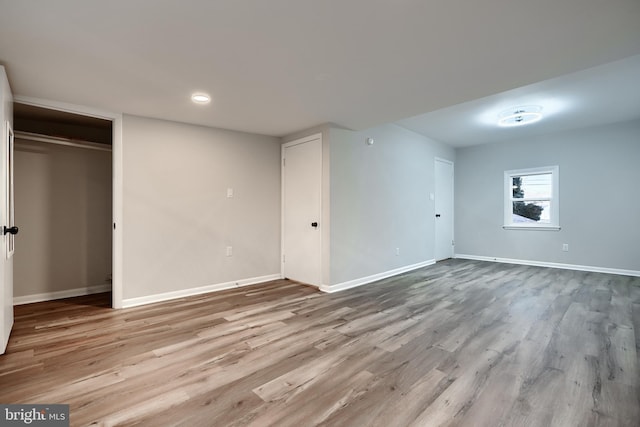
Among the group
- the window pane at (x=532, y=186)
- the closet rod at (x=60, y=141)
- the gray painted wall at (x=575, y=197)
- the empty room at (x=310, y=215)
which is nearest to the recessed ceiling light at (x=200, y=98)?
the empty room at (x=310, y=215)

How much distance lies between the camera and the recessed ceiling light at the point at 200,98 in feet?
9.43

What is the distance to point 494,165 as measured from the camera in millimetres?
6250

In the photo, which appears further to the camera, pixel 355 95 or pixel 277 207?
pixel 277 207

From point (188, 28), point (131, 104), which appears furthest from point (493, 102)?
point (131, 104)

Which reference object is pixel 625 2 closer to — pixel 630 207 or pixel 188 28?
pixel 188 28

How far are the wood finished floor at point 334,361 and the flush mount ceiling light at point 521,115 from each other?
254 cm

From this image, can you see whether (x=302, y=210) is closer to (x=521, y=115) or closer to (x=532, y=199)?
(x=521, y=115)

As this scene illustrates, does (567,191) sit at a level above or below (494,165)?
below

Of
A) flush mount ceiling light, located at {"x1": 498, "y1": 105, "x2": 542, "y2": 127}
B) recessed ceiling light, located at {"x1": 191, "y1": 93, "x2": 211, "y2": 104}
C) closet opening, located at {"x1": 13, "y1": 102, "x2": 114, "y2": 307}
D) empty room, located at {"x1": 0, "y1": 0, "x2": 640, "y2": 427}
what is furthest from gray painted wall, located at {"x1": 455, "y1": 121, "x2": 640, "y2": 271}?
closet opening, located at {"x1": 13, "y1": 102, "x2": 114, "y2": 307}

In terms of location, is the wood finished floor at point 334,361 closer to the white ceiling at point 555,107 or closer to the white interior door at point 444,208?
the white ceiling at point 555,107

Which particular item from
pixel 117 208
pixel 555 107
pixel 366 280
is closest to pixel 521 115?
pixel 555 107

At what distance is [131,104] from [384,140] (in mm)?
3454

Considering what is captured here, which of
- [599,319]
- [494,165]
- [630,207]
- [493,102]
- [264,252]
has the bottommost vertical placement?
[599,319]

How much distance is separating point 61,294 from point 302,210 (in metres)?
3.29
